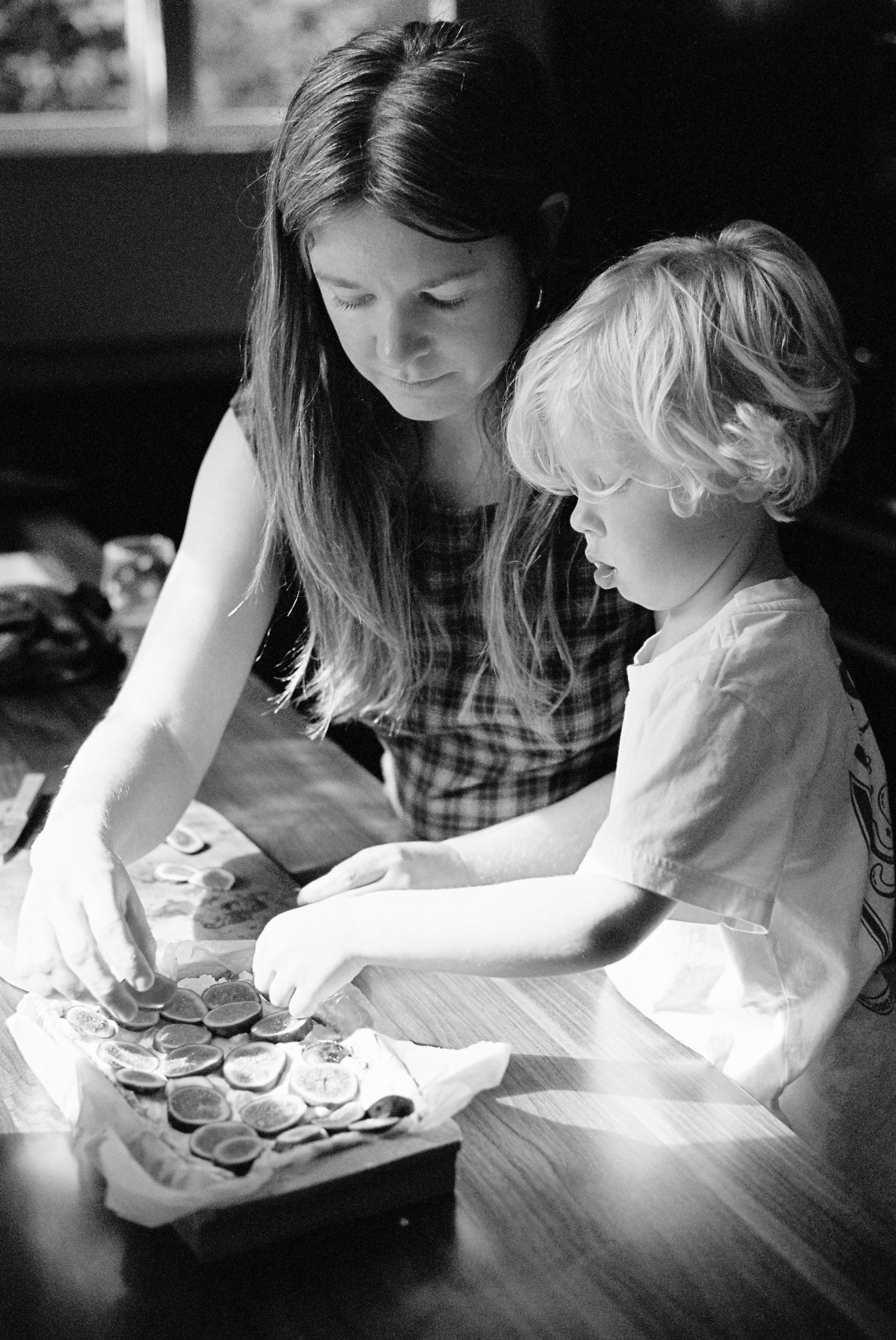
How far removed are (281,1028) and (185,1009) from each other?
7 centimetres

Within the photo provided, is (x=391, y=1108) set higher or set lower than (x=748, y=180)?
lower

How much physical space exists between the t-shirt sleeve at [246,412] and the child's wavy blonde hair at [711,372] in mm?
387

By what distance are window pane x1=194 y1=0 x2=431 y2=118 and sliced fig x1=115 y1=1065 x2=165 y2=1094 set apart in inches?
173

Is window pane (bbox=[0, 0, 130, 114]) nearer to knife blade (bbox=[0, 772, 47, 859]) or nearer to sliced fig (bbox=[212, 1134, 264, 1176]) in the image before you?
knife blade (bbox=[0, 772, 47, 859])

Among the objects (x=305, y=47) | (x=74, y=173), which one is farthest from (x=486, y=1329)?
(x=305, y=47)

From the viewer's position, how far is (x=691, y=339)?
0.97 meters

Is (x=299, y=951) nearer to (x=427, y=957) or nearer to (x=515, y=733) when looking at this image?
(x=427, y=957)

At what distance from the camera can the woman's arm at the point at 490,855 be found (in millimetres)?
1180

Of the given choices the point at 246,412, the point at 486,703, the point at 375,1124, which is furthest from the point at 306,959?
the point at 246,412

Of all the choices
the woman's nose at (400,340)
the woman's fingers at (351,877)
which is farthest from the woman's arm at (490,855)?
the woman's nose at (400,340)

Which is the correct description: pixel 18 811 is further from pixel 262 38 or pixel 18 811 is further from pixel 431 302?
pixel 262 38

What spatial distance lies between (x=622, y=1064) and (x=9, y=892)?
567 millimetres

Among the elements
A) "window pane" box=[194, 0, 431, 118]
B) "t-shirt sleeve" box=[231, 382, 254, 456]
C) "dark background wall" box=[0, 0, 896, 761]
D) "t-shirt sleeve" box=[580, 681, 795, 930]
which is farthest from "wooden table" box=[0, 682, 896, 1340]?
"window pane" box=[194, 0, 431, 118]

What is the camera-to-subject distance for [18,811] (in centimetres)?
137
